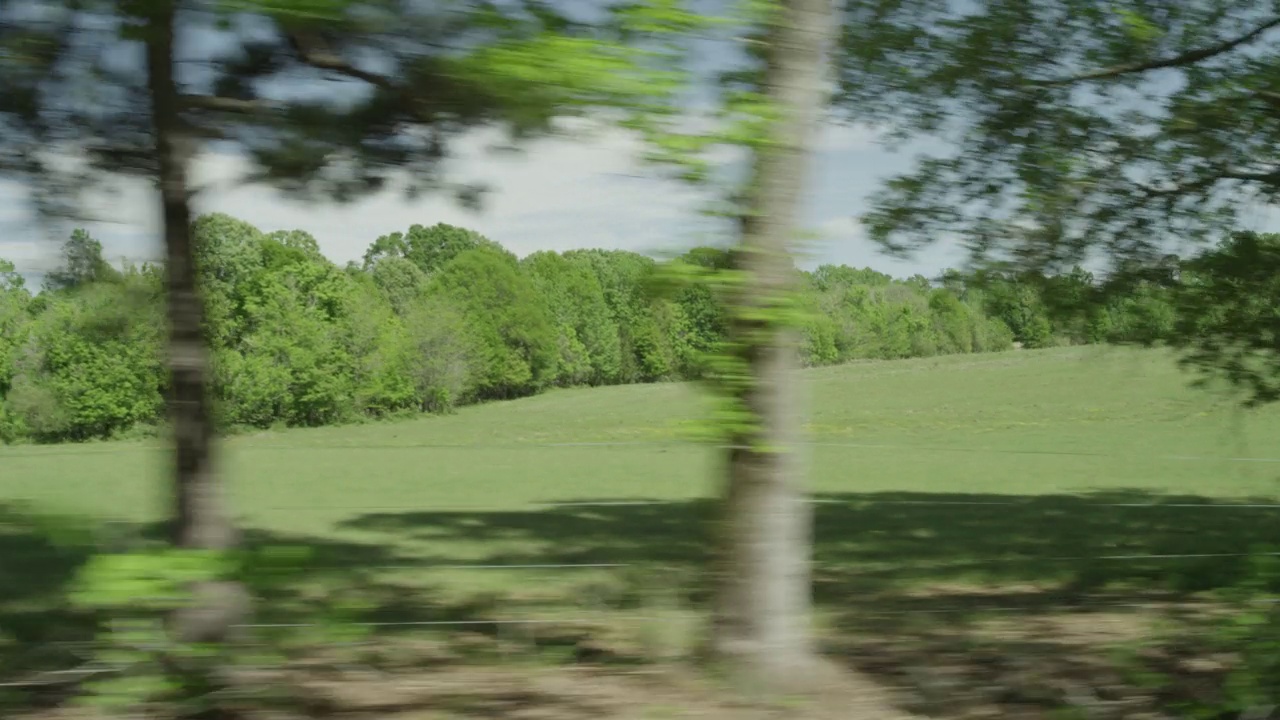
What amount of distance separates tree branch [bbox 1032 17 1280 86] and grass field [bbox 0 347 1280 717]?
2282 mm

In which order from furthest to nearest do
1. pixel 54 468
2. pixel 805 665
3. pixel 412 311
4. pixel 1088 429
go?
pixel 1088 429 → pixel 54 468 → pixel 412 311 → pixel 805 665

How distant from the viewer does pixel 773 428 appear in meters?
4.45

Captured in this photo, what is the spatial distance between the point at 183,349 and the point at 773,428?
235 centimetres

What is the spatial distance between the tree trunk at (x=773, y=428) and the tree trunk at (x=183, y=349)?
207 cm

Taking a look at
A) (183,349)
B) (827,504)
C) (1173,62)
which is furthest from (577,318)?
(183,349)

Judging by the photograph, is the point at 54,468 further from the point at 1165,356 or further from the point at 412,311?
the point at 1165,356

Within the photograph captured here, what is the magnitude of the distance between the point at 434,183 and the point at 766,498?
2.14 m

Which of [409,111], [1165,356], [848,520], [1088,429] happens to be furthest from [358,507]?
[1088,429]

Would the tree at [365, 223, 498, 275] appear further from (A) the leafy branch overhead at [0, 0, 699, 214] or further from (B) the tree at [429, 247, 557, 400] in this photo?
(A) the leafy branch overhead at [0, 0, 699, 214]

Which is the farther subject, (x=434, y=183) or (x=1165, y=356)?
(x=1165, y=356)

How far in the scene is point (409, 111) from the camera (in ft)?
16.1

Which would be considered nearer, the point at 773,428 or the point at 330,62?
the point at 773,428

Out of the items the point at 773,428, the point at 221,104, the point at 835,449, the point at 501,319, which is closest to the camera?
the point at 773,428

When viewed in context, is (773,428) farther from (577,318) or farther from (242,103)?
(577,318)
